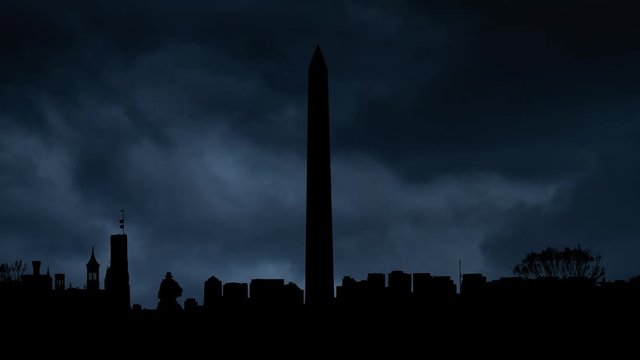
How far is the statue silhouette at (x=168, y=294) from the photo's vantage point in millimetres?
18844

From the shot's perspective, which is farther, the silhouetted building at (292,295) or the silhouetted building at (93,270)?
the silhouetted building at (93,270)

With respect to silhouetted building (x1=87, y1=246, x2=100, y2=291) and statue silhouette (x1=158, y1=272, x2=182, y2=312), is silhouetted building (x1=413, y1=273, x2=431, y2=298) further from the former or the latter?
silhouetted building (x1=87, y1=246, x2=100, y2=291)

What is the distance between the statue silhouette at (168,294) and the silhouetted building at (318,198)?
2.95 meters

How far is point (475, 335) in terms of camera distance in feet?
61.1

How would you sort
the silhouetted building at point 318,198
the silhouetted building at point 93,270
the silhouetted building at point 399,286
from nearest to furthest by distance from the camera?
the silhouetted building at point 399,286 < the silhouetted building at point 318,198 < the silhouetted building at point 93,270

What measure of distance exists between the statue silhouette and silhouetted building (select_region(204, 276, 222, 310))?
705 mm

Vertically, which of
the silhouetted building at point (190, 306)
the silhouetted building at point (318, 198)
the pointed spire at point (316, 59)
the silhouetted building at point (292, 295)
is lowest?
the silhouetted building at point (190, 306)

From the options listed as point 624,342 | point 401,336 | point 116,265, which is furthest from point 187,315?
point 116,265

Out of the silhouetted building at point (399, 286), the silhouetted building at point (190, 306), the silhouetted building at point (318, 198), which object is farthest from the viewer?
the silhouetted building at point (318, 198)

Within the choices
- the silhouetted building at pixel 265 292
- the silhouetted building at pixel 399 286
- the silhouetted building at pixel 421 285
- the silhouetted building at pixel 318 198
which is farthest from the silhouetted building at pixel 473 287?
the silhouetted building at pixel 265 292

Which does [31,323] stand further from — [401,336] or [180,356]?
[401,336]

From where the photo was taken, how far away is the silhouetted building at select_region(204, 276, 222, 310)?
61.3 ft

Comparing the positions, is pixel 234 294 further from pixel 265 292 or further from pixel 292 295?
pixel 292 295

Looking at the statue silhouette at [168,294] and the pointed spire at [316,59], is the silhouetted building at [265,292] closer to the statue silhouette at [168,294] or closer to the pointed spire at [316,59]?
the statue silhouette at [168,294]
